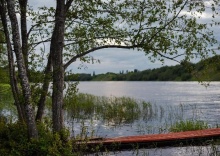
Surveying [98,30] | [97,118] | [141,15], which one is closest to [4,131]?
[98,30]

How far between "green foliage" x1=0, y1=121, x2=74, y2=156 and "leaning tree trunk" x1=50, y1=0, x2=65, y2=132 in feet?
2.32

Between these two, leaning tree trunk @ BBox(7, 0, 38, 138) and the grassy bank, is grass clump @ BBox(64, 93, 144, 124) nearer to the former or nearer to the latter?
the grassy bank

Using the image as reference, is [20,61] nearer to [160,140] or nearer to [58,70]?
[58,70]

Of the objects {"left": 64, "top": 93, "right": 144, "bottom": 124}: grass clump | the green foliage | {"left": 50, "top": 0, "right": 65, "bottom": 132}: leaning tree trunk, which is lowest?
{"left": 64, "top": 93, "right": 144, "bottom": 124}: grass clump

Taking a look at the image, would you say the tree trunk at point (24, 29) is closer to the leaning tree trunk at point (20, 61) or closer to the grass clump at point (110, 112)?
the leaning tree trunk at point (20, 61)

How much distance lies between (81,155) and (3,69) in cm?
1352

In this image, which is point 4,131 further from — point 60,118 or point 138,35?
point 138,35

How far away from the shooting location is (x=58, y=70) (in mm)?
15727

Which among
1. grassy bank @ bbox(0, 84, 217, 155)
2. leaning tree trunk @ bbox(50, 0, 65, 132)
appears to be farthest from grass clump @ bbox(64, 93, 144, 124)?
leaning tree trunk @ bbox(50, 0, 65, 132)

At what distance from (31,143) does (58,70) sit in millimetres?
3368

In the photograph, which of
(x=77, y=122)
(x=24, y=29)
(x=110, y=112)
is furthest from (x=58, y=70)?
(x=110, y=112)

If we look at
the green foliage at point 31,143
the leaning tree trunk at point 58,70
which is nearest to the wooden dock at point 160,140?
the leaning tree trunk at point 58,70

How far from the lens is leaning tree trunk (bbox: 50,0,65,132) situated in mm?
15828

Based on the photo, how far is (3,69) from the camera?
27.2 m
